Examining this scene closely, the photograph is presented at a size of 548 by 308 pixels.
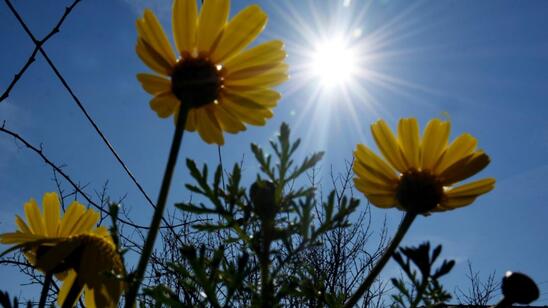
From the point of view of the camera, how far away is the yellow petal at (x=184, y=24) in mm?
1248

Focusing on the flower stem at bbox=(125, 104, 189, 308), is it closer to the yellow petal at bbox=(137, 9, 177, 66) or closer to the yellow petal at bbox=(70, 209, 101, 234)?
the yellow petal at bbox=(137, 9, 177, 66)

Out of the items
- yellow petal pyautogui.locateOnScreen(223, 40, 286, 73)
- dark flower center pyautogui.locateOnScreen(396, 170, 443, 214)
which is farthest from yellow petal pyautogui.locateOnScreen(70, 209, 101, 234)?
dark flower center pyautogui.locateOnScreen(396, 170, 443, 214)

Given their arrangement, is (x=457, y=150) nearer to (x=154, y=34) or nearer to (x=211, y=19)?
(x=211, y=19)

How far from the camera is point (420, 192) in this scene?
4.72ft

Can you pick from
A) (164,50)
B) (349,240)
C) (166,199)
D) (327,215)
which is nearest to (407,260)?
(327,215)

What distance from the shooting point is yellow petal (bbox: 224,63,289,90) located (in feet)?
4.27

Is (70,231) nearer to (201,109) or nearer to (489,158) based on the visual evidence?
(201,109)

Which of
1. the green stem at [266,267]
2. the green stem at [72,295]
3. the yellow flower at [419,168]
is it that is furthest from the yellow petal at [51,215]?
the yellow flower at [419,168]

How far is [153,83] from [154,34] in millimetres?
122

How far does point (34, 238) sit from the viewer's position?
53.4 inches

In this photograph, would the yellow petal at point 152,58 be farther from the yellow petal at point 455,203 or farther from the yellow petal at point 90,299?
the yellow petal at point 455,203

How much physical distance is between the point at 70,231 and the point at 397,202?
94 centimetres

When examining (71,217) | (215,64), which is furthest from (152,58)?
(71,217)

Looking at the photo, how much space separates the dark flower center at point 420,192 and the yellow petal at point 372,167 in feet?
0.26
